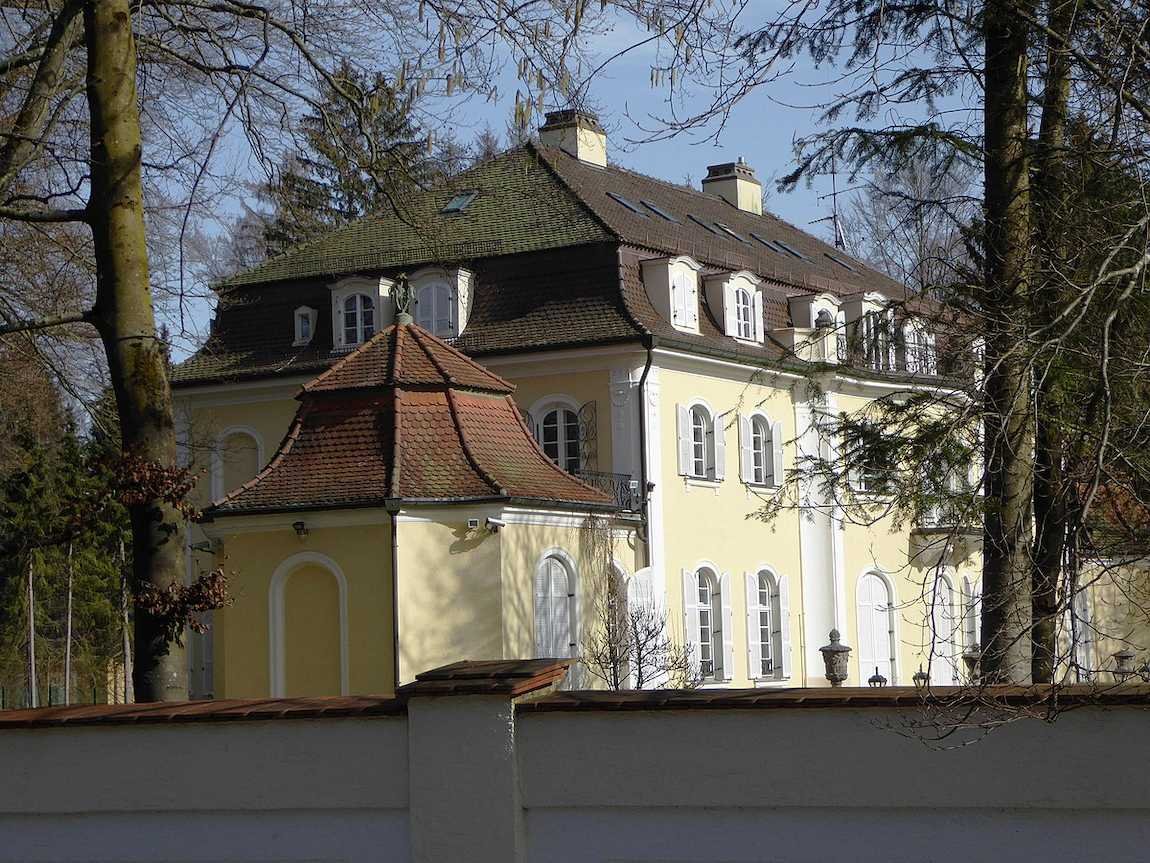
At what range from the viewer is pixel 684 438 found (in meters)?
30.8

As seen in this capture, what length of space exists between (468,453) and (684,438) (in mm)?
8329

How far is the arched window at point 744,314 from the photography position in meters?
33.0

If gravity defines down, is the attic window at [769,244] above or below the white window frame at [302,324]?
above

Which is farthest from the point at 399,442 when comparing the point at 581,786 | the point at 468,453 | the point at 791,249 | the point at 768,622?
the point at 791,249

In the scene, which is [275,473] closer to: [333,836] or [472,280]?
[472,280]

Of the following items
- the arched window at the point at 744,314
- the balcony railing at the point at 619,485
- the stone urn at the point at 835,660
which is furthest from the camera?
the arched window at the point at 744,314

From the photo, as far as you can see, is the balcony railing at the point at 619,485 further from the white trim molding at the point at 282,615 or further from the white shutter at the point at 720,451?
the white trim molding at the point at 282,615

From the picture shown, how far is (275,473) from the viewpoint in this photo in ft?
76.4

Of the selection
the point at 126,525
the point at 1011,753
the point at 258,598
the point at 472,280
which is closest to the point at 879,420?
the point at 1011,753

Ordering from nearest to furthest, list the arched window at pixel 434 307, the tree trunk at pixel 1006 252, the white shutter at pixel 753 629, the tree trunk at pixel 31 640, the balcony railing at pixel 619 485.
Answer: the tree trunk at pixel 1006 252, the balcony railing at pixel 619 485, the white shutter at pixel 753 629, the arched window at pixel 434 307, the tree trunk at pixel 31 640

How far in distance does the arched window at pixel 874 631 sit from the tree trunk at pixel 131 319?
931 inches

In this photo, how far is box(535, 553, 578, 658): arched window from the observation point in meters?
23.6

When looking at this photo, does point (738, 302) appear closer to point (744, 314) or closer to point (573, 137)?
point (744, 314)

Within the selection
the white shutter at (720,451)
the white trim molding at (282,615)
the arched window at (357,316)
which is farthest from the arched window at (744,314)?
the white trim molding at (282,615)
